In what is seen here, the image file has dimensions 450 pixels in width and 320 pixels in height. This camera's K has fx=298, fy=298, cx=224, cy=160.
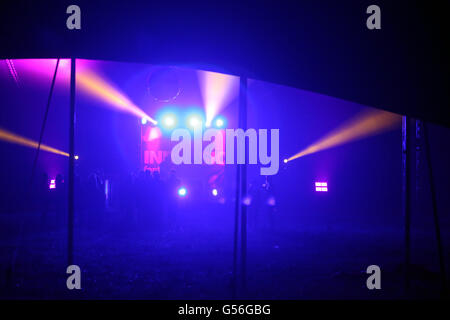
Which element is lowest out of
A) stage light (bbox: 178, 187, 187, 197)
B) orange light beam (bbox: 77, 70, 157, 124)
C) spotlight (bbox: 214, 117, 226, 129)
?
stage light (bbox: 178, 187, 187, 197)

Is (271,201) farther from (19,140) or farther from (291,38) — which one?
(19,140)

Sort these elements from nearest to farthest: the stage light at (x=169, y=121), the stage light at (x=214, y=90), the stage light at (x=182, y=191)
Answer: the stage light at (x=182, y=191)
the stage light at (x=169, y=121)
the stage light at (x=214, y=90)

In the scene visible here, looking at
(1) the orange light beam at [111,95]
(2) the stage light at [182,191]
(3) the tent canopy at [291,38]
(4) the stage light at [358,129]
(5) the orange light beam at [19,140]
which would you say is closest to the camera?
(3) the tent canopy at [291,38]

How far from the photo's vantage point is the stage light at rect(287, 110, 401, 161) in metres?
17.1

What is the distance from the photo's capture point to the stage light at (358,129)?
1714 cm

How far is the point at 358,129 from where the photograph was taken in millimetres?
17672

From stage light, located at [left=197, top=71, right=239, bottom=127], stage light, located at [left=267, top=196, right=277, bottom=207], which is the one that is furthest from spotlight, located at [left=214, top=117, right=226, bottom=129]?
stage light, located at [left=267, top=196, right=277, bottom=207]

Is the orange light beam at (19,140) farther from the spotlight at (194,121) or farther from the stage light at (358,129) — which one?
the stage light at (358,129)

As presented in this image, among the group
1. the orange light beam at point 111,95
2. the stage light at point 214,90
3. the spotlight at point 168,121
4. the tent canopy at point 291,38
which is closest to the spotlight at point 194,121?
the stage light at point 214,90

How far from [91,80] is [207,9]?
1603cm

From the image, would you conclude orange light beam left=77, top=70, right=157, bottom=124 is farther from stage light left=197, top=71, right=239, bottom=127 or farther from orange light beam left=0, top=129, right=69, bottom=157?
orange light beam left=0, top=129, right=69, bottom=157

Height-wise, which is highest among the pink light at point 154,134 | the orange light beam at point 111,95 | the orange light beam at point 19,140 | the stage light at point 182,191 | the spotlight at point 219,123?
the orange light beam at point 111,95

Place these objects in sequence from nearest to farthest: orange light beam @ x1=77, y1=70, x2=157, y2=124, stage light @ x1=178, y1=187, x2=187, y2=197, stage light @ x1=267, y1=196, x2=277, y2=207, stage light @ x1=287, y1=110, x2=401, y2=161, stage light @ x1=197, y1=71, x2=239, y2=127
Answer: stage light @ x1=267, y1=196, x2=277, y2=207
stage light @ x1=178, y1=187, x2=187, y2=197
stage light @ x1=287, y1=110, x2=401, y2=161
orange light beam @ x1=77, y1=70, x2=157, y2=124
stage light @ x1=197, y1=71, x2=239, y2=127

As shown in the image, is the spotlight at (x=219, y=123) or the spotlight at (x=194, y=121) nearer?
the spotlight at (x=194, y=121)
